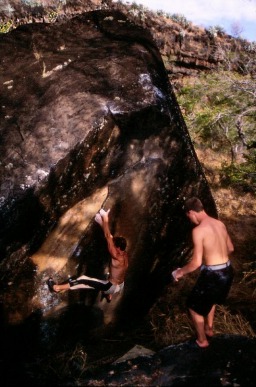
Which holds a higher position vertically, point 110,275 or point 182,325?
point 110,275

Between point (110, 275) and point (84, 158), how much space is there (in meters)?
1.74

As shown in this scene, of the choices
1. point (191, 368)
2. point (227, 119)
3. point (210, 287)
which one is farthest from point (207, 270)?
point (227, 119)

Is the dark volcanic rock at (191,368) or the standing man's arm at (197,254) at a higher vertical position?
the standing man's arm at (197,254)

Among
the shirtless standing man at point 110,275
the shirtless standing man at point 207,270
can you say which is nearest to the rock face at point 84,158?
the shirtless standing man at point 110,275

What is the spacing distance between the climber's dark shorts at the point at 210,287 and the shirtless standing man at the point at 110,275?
1.15m

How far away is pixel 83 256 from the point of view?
4531mm

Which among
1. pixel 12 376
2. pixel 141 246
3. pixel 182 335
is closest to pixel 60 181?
pixel 141 246

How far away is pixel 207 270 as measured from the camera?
3.62 m

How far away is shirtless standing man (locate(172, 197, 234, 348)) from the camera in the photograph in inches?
140

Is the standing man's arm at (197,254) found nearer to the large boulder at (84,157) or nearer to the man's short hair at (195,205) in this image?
the man's short hair at (195,205)

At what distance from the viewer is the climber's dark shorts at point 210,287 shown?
3.62 meters

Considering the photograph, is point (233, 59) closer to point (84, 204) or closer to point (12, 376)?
point (84, 204)

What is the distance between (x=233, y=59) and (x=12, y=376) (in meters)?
12.3

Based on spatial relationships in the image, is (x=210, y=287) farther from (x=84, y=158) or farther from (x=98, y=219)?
(x=84, y=158)
